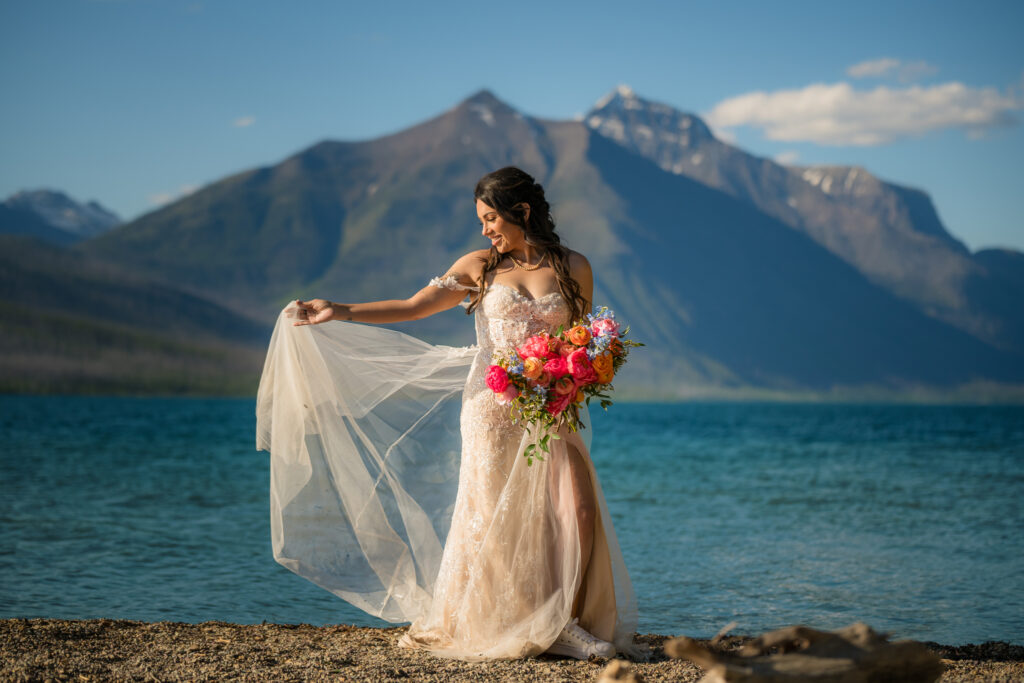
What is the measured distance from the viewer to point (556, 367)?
5457mm

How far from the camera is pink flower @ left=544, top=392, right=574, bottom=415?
219 inches

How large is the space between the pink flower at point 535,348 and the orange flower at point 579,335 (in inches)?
6.9

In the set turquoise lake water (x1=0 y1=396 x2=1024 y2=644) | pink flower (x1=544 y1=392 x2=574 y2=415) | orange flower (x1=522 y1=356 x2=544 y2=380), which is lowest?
turquoise lake water (x1=0 y1=396 x2=1024 y2=644)

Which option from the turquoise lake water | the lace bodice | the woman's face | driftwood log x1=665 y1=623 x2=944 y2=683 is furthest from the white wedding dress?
driftwood log x1=665 y1=623 x2=944 y2=683

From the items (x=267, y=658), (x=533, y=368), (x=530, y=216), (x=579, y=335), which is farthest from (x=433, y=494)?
(x=530, y=216)

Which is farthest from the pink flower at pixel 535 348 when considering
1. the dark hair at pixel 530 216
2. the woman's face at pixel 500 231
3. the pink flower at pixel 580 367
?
the woman's face at pixel 500 231

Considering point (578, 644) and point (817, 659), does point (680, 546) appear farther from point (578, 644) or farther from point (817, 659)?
point (817, 659)

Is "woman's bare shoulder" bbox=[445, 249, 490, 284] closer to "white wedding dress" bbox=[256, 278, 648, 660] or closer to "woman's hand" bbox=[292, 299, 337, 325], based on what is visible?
"white wedding dress" bbox=[256, 278, 648, 660]

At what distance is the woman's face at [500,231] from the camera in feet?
19.4

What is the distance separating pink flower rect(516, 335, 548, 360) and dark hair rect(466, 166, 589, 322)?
0.41m

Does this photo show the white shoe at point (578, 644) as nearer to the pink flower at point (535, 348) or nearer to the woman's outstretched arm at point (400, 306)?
the pink flower at point (535, 348)

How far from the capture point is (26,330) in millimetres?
161375

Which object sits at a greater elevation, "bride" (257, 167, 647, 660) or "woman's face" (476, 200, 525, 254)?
"woman's face" (476, 200, 525, 254)

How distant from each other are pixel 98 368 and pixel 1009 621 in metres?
160
